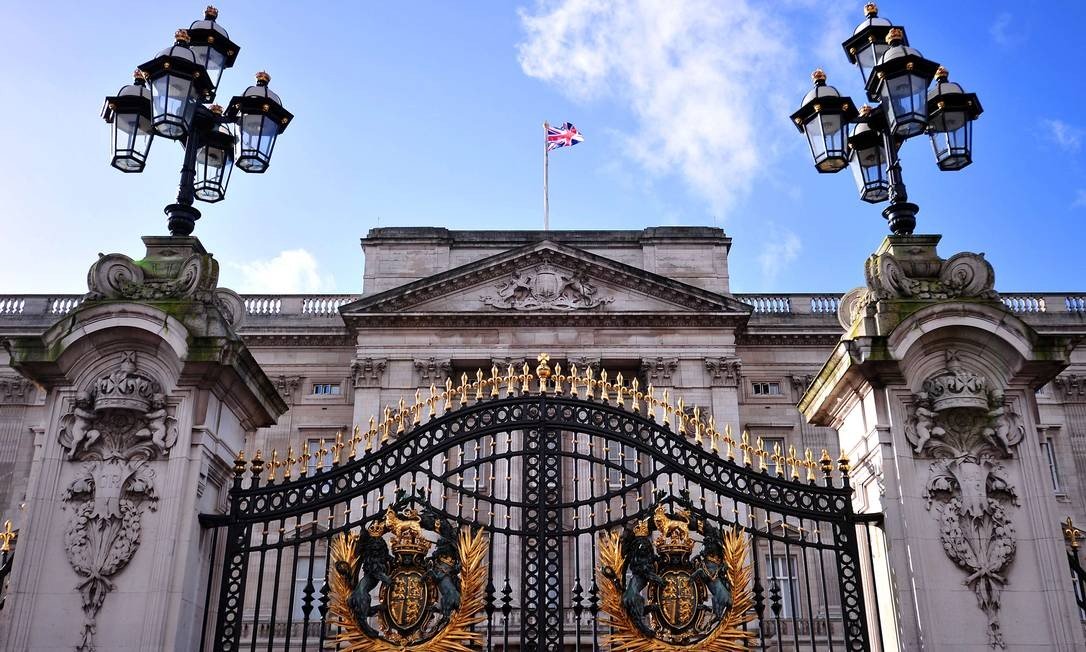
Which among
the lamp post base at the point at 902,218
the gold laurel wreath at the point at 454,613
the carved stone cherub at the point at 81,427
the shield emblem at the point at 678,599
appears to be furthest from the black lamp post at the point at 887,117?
the carved stone cherub at the point at 81,427

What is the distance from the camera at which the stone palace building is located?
109 ft

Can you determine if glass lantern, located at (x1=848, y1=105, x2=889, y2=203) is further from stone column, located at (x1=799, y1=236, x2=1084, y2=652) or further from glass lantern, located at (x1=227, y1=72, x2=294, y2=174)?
glass lantern, located at (x1=227, y1=72, x2=294, y2=174)

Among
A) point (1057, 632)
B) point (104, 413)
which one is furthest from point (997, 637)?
point (104, 413)

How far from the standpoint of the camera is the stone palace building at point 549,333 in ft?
109

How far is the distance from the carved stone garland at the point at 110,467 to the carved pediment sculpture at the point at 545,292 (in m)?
25.4

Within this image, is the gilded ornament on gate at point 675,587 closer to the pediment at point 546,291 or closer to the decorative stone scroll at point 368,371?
the pediment at point 546,291

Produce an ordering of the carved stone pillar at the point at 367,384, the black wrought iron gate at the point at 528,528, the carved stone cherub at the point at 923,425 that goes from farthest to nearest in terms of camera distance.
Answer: the carved stone pillar at the point at 367,384 → the carved stone cherub at the point at 923,425 → the black wrought iron gate at the point at 528,528

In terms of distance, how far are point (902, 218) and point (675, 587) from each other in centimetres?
421

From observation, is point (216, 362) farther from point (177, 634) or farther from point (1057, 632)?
point (1057, 632)

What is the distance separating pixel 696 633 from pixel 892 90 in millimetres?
5405

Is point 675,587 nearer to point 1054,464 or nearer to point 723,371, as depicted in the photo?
point 723,371

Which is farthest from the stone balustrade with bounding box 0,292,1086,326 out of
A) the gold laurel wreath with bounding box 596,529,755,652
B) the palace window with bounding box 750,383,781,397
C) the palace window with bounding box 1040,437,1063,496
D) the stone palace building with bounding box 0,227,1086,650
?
the gold laurel wreath with bounding box 596,529,755,652

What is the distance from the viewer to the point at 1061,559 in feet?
26.6

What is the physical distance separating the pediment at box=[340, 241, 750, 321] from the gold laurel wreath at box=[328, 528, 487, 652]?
24.9 meters
